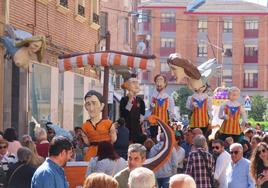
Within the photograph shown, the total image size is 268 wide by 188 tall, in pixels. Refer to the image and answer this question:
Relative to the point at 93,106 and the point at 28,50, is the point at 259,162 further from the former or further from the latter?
the point at 28,50

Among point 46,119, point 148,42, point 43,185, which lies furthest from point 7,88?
point 148,42

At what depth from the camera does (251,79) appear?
8231 cm

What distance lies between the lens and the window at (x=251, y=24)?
8156 centimetres

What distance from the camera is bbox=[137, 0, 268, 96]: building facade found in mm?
80688

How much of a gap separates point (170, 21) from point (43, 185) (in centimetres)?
7418

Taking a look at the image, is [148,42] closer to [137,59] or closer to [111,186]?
[137,59]

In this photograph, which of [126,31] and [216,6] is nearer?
[126,31]

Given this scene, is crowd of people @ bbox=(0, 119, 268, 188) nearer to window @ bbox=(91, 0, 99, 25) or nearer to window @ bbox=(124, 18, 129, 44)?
window @ bbox=(91, 0, 99, 25)

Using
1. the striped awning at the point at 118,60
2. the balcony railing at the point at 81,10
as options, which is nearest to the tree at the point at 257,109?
the balcony railing at the point at 81,10

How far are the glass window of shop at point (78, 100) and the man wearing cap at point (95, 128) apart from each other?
1588 centimetres

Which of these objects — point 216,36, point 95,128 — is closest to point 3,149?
point 95,128

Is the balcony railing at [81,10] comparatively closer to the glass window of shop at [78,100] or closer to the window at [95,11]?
the window at [95,11]

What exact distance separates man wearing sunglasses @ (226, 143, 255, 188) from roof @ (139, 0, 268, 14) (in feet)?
223

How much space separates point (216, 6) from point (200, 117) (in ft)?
217
